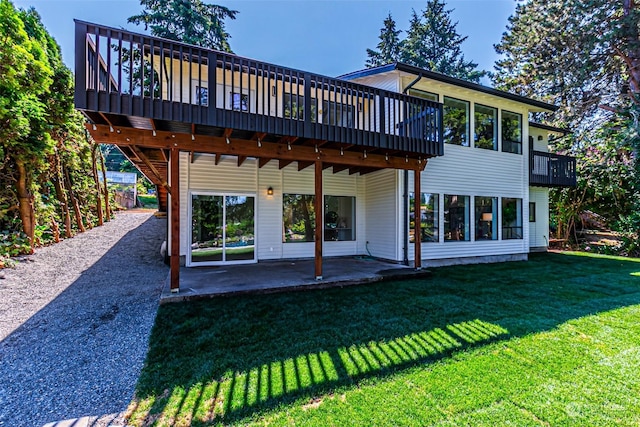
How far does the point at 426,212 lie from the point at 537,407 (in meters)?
6.70

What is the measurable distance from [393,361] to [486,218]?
831 cm

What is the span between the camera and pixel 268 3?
13.3 meters

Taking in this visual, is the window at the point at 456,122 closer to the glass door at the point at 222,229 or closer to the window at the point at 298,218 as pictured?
the window at the point at 298,218

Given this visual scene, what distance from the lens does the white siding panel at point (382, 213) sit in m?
8.77

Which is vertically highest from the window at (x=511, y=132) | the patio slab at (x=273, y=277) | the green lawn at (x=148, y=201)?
the window at (x=511, y=132)

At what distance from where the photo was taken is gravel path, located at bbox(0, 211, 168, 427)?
2691 mm

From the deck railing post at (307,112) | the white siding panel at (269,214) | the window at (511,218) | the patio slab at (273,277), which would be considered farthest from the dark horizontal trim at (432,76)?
the patio slab at (273,277)

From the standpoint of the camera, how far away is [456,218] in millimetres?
9414

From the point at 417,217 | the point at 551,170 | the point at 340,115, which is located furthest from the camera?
the point at 551,170

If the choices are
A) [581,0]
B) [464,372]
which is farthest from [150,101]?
[581,0]

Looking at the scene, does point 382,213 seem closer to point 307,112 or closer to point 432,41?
point 307,112

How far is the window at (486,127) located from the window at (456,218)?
6.68 feet

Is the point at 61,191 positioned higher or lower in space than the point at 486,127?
lower

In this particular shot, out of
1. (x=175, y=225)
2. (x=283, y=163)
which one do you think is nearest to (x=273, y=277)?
(x=175, y=225)
